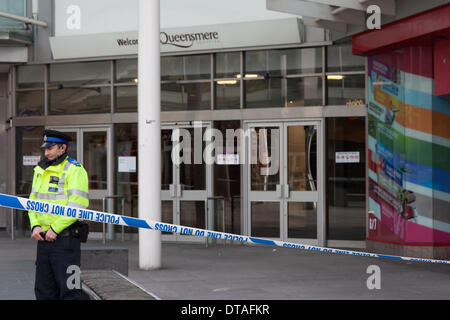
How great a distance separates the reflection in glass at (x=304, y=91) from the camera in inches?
553

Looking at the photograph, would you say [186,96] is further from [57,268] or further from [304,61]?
[57,268]

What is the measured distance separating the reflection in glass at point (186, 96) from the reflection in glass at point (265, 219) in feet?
7.05

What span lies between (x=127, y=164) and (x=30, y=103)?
2.66 meters

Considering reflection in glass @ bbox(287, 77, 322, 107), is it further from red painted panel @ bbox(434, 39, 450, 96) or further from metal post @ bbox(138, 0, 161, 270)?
metal post @ bbox(138, 0, 161, 270)

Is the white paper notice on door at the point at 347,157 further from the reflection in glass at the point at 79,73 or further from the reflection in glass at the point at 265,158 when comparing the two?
the reflection in glass at the point at 79,73

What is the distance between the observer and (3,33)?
601 inches

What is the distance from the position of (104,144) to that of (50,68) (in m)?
2.03

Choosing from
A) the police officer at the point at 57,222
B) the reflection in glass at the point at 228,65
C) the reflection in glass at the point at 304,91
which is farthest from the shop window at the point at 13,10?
the police officer at the point at 57,222

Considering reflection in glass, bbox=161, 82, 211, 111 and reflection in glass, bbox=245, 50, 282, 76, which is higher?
reflection in glass, bbox=245, 50, 282, 76

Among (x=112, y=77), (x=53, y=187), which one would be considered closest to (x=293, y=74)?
(x=112, y=77)

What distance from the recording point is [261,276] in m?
10.2

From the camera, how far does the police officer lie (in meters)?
6.20

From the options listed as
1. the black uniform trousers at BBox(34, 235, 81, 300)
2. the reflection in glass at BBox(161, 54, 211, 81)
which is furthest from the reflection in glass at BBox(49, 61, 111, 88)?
the black uniform trousers at BBox(34, 235, 81, 300)

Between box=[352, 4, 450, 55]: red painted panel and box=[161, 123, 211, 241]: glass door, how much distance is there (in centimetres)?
345
